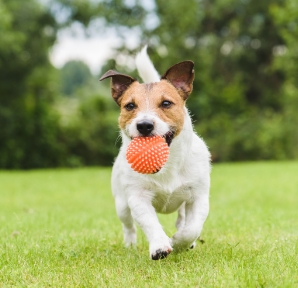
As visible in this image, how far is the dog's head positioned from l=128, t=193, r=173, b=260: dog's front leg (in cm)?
61

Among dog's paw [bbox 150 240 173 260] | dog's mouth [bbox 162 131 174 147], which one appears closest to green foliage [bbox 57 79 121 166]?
dog's mouth [bbox 162 131 174 147]

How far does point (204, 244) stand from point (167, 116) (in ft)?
5.38

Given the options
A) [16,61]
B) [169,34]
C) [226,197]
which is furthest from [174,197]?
[169,34]

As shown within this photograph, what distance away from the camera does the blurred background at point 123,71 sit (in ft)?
92.8

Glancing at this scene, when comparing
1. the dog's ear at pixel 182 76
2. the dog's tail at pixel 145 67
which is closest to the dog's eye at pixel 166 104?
the dog's ear at pixel 182 76

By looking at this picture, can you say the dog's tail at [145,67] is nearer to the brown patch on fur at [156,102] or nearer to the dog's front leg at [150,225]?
the brown patch on fur at [156,102]

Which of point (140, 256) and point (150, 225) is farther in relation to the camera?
point (140, 256)

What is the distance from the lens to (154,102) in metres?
4.75

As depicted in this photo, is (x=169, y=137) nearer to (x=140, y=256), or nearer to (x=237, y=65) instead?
(x=140, y=256)

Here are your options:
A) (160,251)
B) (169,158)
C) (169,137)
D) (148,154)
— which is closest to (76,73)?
(169,158)

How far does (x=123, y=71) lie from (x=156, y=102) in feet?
83.5

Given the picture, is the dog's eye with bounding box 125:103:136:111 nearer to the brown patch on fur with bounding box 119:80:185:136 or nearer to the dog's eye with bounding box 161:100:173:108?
the brown patch on fur with bounding box 119:80:185:136

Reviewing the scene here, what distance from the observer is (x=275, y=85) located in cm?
3612

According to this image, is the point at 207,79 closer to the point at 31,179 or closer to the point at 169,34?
the point at 169,34
